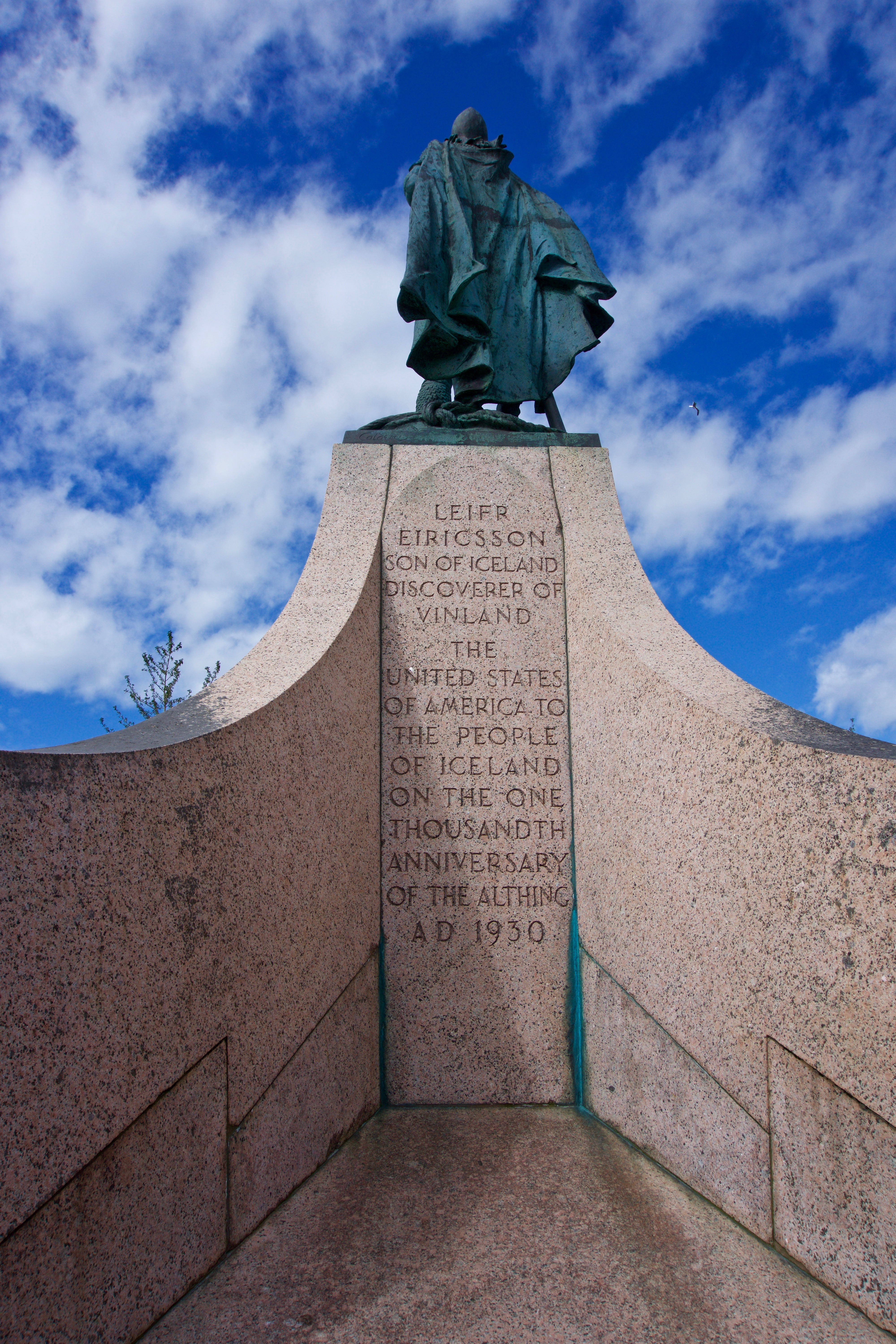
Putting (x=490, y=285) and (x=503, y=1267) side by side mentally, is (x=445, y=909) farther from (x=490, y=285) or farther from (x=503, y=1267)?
(x=490, y=285)

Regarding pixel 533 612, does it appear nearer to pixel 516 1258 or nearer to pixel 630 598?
pixel 630 598

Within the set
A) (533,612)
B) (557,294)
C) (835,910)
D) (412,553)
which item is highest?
(557,294)

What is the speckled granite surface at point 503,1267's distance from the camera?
2234 millimetres

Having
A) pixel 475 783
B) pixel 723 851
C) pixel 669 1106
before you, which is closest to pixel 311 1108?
pixel 669 1106

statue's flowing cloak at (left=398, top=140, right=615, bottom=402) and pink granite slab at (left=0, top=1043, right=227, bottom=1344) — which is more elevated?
statue's flowing cloak at (left=398, top=140, right=615, bottom=402)

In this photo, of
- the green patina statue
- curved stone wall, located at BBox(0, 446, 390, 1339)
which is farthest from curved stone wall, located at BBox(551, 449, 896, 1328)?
the green patina statue

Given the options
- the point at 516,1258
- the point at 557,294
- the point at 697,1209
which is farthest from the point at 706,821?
the point at 557,294

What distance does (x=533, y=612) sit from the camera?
412 centimetres

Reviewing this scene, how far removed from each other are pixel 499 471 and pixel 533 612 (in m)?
0.80

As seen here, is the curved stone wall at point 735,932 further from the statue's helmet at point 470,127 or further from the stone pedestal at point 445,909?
the statue's helmet at point 470,127

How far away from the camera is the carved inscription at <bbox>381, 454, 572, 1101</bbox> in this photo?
147 inches

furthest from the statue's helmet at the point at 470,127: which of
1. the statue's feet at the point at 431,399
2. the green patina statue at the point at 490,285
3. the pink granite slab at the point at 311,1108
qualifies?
the pink granite slab at the point at 311,1108

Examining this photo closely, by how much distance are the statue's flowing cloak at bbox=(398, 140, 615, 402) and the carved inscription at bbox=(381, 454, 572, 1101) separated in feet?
4.00

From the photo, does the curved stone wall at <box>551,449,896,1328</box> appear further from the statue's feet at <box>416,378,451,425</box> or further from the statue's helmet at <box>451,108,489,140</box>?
the statue's helmet at <box>451,108,489,140</box>
